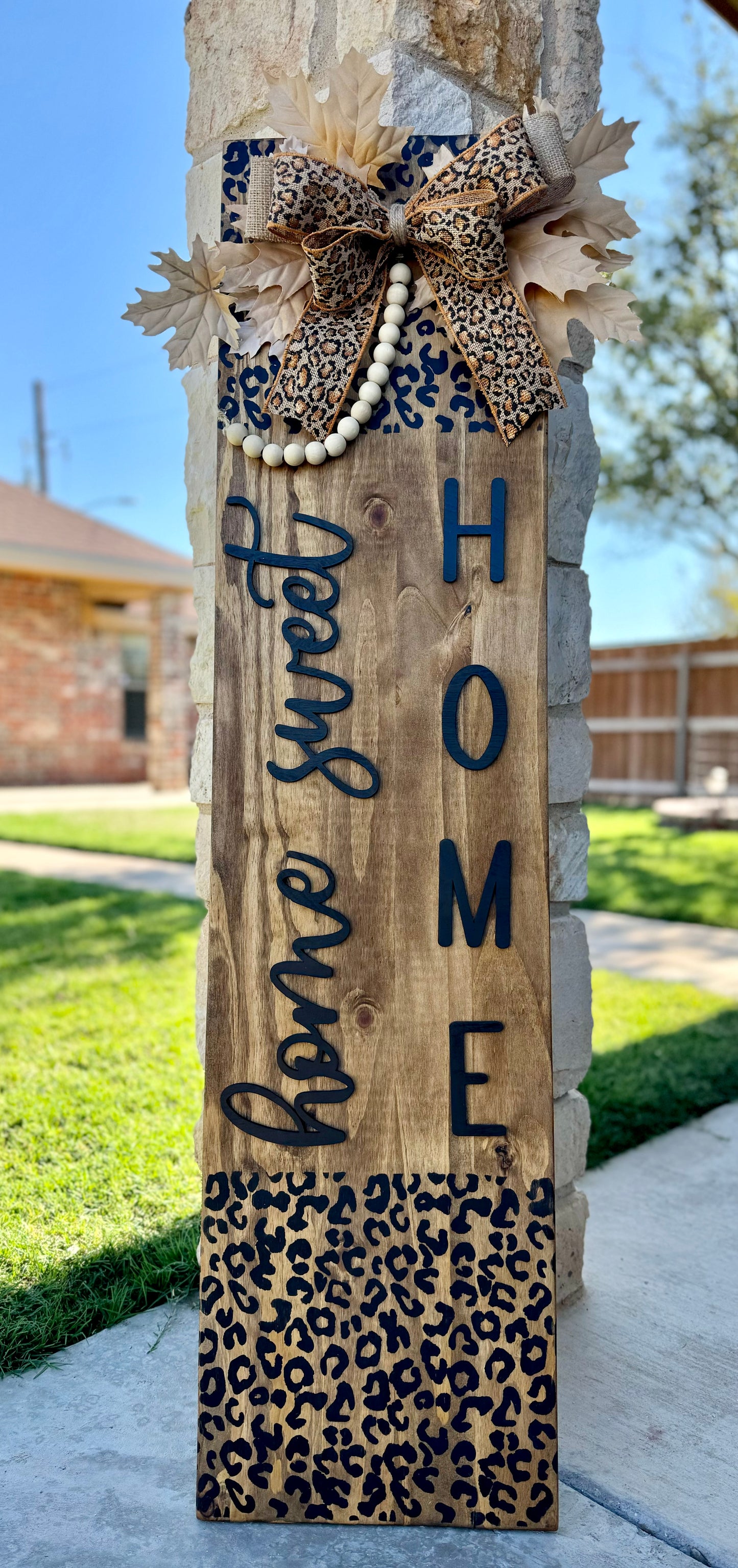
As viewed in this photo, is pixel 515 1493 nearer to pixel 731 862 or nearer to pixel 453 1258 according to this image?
pixel 453 1258

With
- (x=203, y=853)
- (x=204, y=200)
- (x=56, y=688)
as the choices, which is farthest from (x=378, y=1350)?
(x=56, y=688)

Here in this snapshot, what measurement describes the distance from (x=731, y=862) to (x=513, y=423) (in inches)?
261

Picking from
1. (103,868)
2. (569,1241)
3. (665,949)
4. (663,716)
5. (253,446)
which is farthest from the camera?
(663,716)

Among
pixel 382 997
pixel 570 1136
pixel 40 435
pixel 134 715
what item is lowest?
pixel 570 1136

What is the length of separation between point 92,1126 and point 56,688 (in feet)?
38.5

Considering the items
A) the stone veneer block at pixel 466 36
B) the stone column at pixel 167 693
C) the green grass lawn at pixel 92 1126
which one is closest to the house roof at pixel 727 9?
the stone veneer block at pixel 466 36

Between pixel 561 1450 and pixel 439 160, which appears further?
pixel 561 1450

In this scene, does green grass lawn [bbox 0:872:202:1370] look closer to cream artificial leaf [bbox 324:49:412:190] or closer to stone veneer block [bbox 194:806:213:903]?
stone veneer block [bbox 194:806:213:903]

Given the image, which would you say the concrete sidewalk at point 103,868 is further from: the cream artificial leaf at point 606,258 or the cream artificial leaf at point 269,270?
the cream artificial leaf at point 606,258

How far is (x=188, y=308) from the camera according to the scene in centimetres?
158

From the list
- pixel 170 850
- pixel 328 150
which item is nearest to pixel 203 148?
pixel 328 150

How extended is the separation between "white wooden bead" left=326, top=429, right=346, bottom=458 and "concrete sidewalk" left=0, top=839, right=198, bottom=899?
4992mm

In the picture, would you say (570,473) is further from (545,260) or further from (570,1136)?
(570,1136)

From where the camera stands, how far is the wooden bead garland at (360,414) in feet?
5.03
